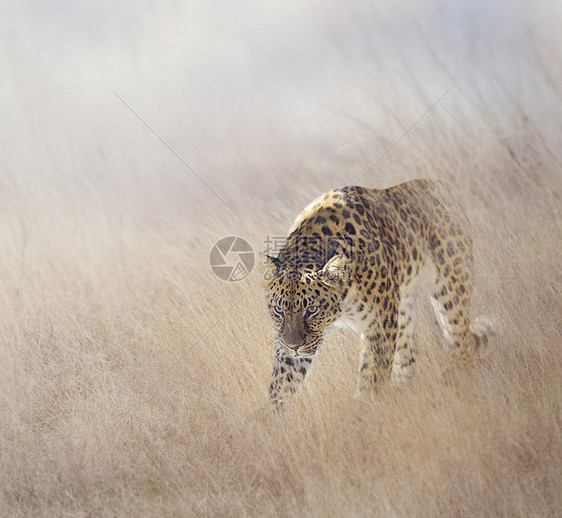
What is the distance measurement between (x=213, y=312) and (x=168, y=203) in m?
3.21

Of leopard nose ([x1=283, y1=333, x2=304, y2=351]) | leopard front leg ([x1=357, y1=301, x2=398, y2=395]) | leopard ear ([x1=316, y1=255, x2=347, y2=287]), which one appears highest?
leopard ear ([x1=316, y1=255, x2=347, y2=287])

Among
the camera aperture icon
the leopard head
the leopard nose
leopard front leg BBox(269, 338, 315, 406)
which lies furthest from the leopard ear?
the camera aperture icon

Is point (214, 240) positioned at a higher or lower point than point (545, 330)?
higher

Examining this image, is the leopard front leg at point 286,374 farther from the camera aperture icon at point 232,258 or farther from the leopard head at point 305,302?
the camera aperture icon at point 232,258

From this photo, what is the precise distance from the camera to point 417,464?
4062 millimetres

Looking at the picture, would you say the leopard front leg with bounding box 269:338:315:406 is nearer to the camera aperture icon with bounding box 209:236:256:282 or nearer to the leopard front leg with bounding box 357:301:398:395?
the leopard front leg with bounding box 357:301:398:395

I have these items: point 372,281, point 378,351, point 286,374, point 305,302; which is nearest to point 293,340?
point 305,302

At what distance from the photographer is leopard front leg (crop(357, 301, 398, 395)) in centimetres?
498

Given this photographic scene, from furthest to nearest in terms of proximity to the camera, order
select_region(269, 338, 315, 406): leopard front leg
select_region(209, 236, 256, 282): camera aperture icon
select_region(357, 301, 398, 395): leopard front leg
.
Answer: select_region(209, 236, 256, 282): camera aperture icon < select_region(269, 338, 315, 406): leopard front leg < select_region(357, 301, 398, 395): leopard front leg

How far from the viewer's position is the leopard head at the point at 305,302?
4.80 m

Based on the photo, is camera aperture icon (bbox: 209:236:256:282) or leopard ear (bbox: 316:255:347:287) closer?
leopard ear (bbox: 316:255:347:287)

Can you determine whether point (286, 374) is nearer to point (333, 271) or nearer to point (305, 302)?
point (305, 302)

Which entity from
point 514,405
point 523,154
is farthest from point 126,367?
point 523,154

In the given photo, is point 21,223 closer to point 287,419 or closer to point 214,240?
point 214,240
